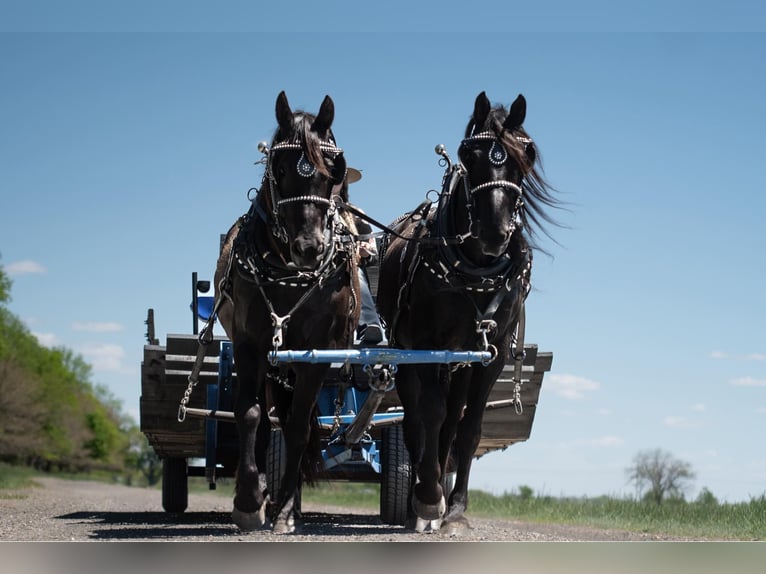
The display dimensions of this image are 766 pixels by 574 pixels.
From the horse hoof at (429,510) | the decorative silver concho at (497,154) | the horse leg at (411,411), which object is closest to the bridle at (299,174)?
the decorative silver concho at (497,154)

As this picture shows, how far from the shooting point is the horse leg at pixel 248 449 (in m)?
6.97

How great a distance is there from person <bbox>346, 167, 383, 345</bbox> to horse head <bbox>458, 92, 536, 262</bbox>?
3.23 feet

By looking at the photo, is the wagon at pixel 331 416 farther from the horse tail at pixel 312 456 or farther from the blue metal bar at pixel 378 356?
the blue metal bar at pixel 378 356

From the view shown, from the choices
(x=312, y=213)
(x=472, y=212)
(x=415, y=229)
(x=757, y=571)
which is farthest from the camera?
(x=415, y=229)

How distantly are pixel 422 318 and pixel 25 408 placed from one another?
51209 mm

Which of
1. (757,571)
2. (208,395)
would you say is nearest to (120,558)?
(757,571)

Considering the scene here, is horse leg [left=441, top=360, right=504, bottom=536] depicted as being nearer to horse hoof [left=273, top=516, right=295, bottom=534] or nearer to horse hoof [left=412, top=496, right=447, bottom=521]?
horse hoof [left=412, top=496, right=447, bottom=521]

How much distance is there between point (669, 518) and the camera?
39.3 ft

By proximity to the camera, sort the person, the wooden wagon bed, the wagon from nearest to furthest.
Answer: the person → the wagon → the wooden wagon bed

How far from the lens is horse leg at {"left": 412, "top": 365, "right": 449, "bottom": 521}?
7258mm

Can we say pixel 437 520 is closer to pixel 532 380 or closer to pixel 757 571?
pixel 532 380

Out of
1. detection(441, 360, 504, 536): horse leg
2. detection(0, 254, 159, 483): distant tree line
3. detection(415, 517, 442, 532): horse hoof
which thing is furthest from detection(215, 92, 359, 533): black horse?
detection(0, 254, 159, 483): distant tree line

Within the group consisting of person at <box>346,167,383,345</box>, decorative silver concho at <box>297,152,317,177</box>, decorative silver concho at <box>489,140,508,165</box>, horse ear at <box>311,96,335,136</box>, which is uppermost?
horse ear at <box>311,96,335,136</box>

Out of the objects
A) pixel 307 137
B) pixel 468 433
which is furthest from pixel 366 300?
pixel 307 137
